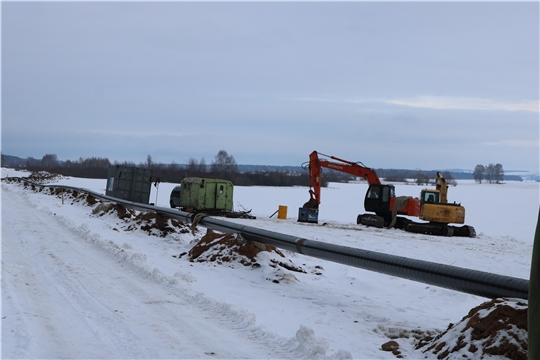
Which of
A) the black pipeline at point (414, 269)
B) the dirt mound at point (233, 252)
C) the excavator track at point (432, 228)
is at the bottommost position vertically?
the excavator track at point (432, 228)

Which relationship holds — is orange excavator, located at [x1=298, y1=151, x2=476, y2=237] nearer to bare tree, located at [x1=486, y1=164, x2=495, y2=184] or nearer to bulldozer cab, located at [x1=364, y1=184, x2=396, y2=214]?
bulldozer cab, located at [x1=364, y1=184, x2=396, y2=214]

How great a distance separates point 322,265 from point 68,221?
9.17m

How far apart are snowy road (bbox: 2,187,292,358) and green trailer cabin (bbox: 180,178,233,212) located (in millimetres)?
18646

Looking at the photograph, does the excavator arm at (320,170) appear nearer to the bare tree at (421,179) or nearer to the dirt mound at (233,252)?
the dirt mound at (233,252)

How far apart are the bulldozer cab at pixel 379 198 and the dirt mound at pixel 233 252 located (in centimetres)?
1936

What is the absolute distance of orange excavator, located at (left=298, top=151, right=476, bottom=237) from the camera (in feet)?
85.8

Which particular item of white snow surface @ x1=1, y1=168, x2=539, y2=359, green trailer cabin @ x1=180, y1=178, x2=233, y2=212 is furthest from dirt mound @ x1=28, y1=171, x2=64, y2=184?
white snow surface @ x1=1, y1=168, x2=539, y2=359

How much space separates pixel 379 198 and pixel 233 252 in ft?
66.6

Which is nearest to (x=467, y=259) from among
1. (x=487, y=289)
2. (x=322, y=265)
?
(x=322, y=265)

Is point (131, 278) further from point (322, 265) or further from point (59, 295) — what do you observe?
point (322, 265)

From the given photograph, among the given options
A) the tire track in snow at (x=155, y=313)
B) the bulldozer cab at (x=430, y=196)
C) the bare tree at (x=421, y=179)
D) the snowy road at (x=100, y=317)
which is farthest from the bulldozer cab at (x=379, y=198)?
the bare tree at (x=421, y=179)

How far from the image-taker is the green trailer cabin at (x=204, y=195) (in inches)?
1136

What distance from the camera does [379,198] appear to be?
29375mm

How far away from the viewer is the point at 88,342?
5.32 metres
